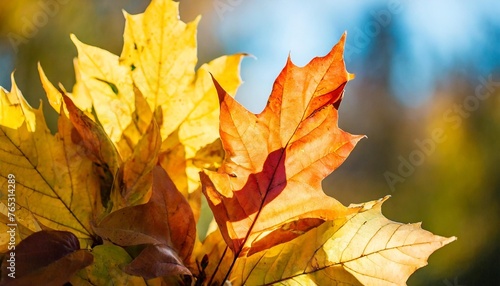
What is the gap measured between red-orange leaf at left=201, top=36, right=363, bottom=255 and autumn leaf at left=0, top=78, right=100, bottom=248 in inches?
3.4

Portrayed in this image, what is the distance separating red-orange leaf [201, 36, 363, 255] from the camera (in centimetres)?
28

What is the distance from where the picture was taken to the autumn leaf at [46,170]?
1.02 feet

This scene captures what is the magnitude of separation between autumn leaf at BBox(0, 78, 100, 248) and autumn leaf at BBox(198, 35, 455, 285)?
8 cm

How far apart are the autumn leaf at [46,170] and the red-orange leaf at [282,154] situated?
9 centimetres

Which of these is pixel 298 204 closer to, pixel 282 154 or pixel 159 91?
pixel 282 154

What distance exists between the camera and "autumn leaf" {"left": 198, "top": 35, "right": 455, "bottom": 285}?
28 cm

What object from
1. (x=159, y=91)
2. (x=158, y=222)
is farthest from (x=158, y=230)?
(x=159, y=91)

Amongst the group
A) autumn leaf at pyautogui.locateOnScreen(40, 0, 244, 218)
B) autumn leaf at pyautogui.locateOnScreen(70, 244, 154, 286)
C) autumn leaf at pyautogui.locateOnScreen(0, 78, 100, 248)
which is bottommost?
autumn leaf at pyautogui.locateOnScreen(70, 244, 154, 286)

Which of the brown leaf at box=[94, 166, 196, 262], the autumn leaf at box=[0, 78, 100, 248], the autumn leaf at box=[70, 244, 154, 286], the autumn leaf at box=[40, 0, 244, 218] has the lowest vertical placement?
the autumn leaf at box=[70, 244, 154, 286]

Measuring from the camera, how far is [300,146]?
11.2 inches

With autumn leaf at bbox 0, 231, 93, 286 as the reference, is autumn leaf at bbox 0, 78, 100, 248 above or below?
above

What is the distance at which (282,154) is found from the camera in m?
0.28

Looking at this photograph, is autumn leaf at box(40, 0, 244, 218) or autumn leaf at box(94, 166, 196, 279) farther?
autumn leaf at box(40, 0, 244, 218)

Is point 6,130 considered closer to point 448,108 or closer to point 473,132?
point 473,132
